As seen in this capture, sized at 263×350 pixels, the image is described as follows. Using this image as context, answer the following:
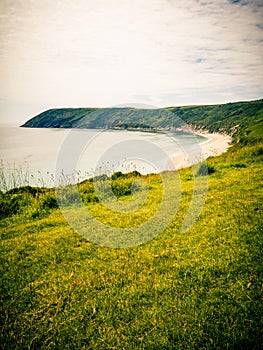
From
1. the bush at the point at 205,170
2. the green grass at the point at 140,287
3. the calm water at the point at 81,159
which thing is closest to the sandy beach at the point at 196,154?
the calm water at the point at 81,159

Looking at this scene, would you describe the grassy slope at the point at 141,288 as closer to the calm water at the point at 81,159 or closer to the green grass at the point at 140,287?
the green grass at the point at 140,287

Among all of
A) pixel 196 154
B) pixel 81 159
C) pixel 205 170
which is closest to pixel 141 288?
pixel 205 170

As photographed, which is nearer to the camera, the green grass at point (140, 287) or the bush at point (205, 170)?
the green grass at point (140, 287)

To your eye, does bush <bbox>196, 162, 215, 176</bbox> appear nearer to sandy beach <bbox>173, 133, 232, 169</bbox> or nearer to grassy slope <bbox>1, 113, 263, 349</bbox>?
grassy slope <bbox>1, 113, 263, 349</bbox>

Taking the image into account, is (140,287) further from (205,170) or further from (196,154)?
(196,154)

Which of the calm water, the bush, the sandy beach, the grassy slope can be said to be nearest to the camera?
the grassy slope

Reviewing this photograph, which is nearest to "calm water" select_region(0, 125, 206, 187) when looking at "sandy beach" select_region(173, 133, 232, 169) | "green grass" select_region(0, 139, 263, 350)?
"sandy beach" select_region(173, 133, 232, 169)
